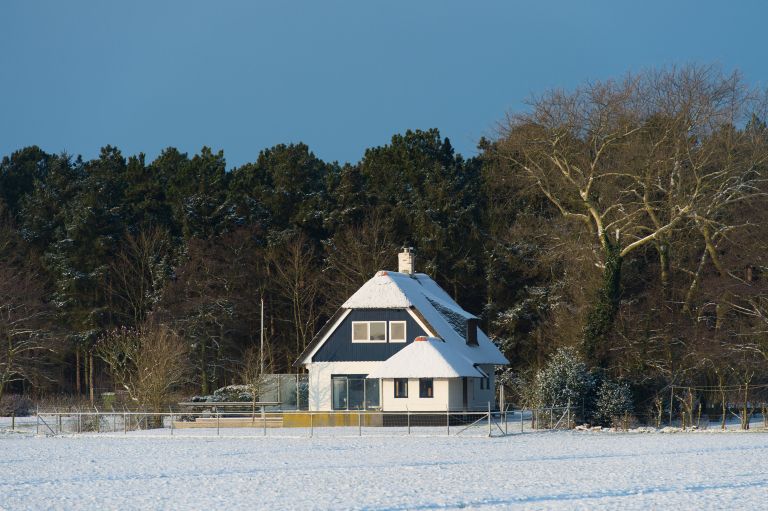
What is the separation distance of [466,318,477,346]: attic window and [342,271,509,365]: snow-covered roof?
218 millimetres

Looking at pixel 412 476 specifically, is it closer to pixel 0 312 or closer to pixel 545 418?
pixel 545 418

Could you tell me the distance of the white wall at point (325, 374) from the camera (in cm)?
5009

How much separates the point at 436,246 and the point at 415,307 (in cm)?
1779

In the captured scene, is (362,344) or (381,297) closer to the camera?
(362,344)

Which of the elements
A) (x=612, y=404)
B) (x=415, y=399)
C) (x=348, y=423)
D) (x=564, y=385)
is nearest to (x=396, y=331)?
(x=415, y=399)

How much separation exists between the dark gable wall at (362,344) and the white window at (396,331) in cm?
18

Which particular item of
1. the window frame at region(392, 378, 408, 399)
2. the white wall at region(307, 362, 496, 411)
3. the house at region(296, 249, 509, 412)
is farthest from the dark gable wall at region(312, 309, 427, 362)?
the window frame at region(392, 378, 408, 399)

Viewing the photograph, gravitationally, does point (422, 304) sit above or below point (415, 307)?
above

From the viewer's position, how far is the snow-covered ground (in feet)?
70.6

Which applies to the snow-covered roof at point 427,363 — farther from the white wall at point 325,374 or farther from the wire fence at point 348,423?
the wire fence at point 348,423

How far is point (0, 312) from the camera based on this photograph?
2404 inches

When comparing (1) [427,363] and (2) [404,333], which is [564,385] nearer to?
(1) [427,363]

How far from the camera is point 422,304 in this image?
169 feet

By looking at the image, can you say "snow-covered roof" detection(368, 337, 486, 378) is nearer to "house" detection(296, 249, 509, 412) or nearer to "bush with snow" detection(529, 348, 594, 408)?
"house" detection(296, 249, 509, 412)
